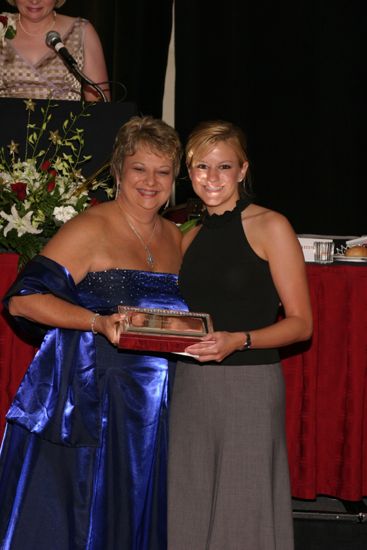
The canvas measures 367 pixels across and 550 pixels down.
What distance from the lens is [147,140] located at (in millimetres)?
2768

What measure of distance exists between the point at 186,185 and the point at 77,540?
11.7 feet

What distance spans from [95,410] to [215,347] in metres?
0.57

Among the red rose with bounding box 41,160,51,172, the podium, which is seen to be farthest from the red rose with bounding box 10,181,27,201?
the podium

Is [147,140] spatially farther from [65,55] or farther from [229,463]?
[229,463]

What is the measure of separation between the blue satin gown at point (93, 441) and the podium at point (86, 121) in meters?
0.77

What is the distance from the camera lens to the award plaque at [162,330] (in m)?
2.30

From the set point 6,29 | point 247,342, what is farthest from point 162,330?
point 6,29

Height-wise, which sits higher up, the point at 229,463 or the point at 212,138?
the point at 212,138

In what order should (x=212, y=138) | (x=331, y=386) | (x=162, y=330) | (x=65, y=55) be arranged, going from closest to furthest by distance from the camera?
(x=162, y=330) < (x=212, y=138) < (x=65, y=55) < (x=331, y=386)

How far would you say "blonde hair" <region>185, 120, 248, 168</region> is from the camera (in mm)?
2582

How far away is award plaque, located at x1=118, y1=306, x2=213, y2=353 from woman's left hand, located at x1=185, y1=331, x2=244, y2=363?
19mm

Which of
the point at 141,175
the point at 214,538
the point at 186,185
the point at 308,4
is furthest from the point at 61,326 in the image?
the point at 308,4

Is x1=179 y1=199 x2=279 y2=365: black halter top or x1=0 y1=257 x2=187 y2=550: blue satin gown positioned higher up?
x1=179 y1=199 x2=279 y2=365: black halter top

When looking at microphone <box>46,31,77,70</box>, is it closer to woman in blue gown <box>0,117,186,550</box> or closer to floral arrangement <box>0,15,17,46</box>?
floral arrangement <box>0,15,17,46</box>
